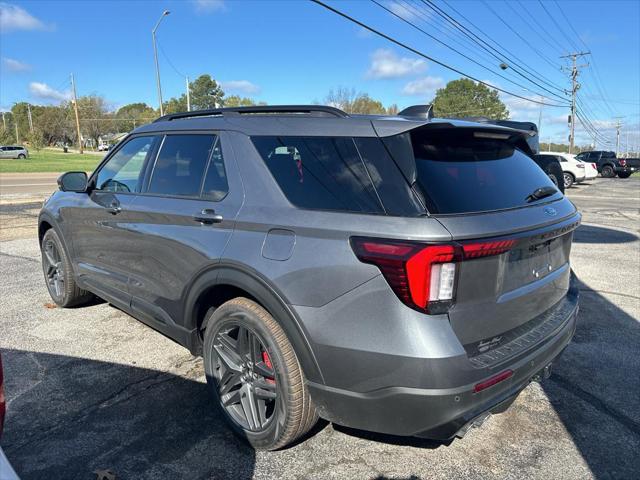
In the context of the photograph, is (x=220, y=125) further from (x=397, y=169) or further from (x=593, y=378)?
(x=593, y=378)

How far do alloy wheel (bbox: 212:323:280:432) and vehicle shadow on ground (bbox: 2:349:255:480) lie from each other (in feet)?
0.51

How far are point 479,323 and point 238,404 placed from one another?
1539mm

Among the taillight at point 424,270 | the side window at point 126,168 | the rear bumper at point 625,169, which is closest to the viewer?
the taillight at point 424,270

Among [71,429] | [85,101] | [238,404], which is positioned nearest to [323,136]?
[238,404]

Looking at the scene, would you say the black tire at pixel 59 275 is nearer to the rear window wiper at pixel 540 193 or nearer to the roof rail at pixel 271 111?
the roof rail at pixel 271 111

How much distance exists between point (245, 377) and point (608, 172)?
4085cm

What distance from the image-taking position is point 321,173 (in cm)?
245

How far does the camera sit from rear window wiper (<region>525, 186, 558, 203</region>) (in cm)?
264

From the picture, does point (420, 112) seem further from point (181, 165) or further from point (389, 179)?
point (181, 165)

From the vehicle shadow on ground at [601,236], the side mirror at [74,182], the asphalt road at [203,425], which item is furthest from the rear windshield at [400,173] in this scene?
the vehicle shadow on ground at [601,236]

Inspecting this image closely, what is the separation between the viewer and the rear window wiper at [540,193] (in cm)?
264

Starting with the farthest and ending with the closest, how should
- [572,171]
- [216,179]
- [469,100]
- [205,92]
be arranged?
[205,92]
[469,100]
[572,171]
[216,179]

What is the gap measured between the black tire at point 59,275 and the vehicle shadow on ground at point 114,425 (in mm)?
1104

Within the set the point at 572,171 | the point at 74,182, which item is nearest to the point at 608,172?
the point at 572,171
